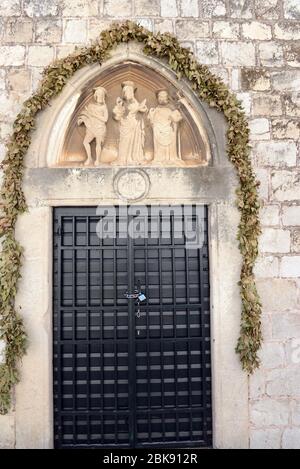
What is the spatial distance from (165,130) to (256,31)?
1247 millimetres

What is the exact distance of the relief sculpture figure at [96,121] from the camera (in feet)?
15.5

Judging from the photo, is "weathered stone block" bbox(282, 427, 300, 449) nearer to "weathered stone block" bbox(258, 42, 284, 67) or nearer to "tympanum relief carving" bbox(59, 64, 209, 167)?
"tympanum relief carving" bbox(59, 64, 209, 167)

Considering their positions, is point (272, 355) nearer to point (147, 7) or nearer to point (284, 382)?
point (284, 382)

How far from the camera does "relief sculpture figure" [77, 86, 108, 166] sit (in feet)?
15.5

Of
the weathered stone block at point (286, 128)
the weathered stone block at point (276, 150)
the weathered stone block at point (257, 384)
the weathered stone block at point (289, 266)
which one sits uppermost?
the weathered stone block at point (286, 128)

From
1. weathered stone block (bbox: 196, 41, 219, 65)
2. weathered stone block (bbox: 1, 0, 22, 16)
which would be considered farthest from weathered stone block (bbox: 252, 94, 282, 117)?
weathered stone block (bbox: 1, 0, 22, 16)

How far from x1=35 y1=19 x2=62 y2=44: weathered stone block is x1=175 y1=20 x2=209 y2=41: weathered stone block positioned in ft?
3.60

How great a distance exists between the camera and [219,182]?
4.66 metres

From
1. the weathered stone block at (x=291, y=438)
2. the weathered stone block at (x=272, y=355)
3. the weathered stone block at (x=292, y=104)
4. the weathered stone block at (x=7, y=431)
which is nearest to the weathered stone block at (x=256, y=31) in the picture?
the weathered stone block at (x=292, y=104)

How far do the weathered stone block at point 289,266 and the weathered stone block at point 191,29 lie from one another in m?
2.21

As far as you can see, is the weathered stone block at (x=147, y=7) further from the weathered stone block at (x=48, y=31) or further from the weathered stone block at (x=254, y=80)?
the weathered stone block at (x=254, y=80)

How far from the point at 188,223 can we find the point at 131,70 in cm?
156

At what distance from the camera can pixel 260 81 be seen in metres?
4.66

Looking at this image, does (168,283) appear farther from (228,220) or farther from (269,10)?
(269,10)
